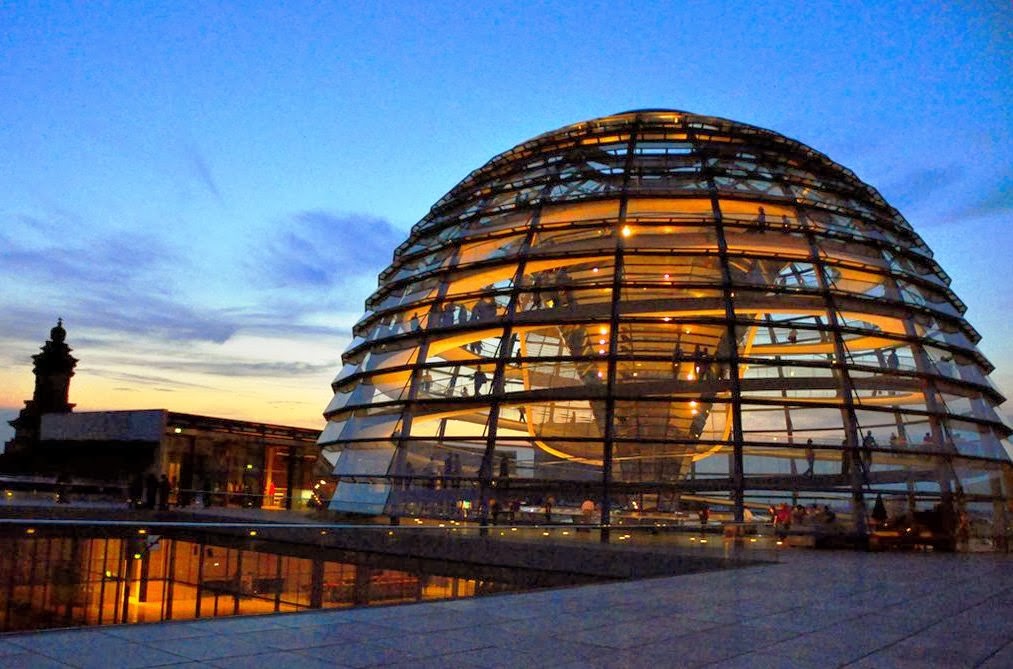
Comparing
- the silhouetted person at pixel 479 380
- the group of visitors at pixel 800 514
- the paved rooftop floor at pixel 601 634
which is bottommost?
the paved rooftop floor at pixel 601 634

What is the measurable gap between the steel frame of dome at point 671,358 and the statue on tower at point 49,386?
172 feet

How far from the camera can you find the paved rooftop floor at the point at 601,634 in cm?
604

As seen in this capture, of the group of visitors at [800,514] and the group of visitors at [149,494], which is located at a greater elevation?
the group of visitors at [800,514]

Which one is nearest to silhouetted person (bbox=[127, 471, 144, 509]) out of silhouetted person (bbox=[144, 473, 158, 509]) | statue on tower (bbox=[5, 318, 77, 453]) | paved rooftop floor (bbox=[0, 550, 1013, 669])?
silhouetted person (bbox=[144, 473, 158, 509])

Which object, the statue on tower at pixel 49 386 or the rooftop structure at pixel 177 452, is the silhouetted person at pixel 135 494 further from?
the statue on tower at pixel 49 386

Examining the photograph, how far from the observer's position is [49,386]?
67938 mm

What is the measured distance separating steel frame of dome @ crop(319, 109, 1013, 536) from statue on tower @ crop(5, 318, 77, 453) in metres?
52.3

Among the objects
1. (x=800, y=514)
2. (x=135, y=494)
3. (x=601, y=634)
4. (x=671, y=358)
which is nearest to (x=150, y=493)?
(x=135, y=494)

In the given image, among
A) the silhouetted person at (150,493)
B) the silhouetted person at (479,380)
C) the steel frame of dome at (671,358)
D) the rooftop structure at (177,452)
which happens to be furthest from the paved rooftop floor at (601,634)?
the rooftop structure at (177,452)

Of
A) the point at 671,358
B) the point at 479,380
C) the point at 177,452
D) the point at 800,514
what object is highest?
the point at 671,358

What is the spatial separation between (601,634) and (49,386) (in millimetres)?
70645

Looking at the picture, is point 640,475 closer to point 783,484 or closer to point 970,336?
point 783,484

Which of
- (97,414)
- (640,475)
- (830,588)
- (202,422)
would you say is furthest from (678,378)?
(97,414)

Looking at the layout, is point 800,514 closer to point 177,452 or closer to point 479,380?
point 479,380
